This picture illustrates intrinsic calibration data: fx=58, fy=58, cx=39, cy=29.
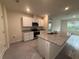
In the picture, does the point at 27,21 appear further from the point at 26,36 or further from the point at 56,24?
the point at 56,24

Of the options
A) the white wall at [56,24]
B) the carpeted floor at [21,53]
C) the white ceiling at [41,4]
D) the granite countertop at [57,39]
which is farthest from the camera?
the white wall at [56,24]

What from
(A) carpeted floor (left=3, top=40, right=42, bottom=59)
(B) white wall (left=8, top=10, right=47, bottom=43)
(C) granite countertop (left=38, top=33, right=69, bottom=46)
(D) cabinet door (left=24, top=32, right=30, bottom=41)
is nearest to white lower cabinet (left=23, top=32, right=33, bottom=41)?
(D) cabinet door (left=24, top=32, right=30, bottom=41)

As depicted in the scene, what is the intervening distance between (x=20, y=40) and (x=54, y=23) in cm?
697

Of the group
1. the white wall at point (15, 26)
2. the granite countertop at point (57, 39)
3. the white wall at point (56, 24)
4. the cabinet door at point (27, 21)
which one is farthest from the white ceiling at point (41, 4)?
the white wall at point (56, 24)

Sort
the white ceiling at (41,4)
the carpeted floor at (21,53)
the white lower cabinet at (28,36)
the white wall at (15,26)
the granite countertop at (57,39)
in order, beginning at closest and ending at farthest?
the granite countertop at (57,39) → the carpeted floor at (21,53) → the white ceiling at (41,4) → the white wall at (15,26) → the white lower cabinet at (28,36)

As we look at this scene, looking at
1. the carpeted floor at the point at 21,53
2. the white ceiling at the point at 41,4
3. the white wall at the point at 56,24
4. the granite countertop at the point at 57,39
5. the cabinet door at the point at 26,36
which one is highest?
the white ceiling at the point at 41,4

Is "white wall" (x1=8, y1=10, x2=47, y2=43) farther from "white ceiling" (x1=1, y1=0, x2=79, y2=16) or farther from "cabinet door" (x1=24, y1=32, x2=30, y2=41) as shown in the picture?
"white ceiling" (x1=1, y1=0, x2=79, y2=16)

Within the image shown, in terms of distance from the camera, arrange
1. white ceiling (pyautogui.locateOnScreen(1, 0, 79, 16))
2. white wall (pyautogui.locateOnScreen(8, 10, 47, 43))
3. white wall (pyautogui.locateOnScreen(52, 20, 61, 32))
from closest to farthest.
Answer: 1. white ceiling (pyautogui.locateOnScreen(1, 0, 79, 16))
2. white wall (pyautogui.locateOnScreen(8, 10, 47, 43))
3. white wall (pyautogui.locateOnScreen(52, 20, 61, 32))

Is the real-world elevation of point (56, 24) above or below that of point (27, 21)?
below

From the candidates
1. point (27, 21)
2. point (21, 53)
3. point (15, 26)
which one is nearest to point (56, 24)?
point (27, 21)

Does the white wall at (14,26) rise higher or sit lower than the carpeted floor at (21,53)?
higher

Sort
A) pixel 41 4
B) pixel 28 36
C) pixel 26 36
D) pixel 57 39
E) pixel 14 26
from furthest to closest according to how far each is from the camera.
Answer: pixel 28 36 → pixel 26 36 → pixel 14 26 → pixel 41 4 → pixel 57 39

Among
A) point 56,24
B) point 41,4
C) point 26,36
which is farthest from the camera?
point 56,24

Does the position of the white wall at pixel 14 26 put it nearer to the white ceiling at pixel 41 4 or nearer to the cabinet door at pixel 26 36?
the cabinet door at pixel 26 36
